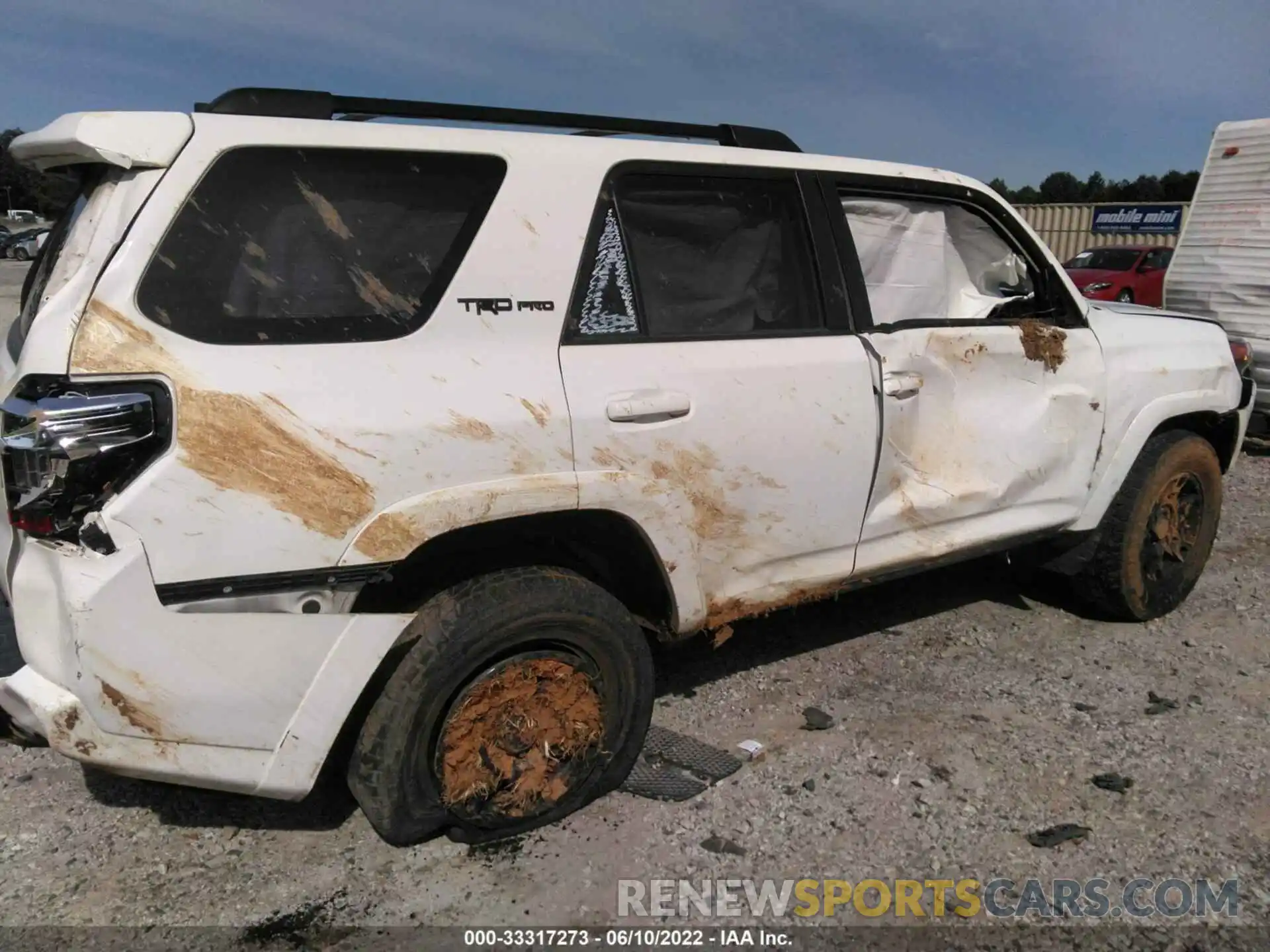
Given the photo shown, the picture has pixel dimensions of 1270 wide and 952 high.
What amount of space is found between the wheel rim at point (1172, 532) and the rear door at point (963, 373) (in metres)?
0.63

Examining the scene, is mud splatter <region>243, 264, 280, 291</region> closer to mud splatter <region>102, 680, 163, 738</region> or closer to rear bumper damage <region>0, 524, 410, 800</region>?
rear bumper damage <region>0, 524, 410, 800</region>

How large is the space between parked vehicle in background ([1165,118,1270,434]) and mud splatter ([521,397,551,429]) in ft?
24.5

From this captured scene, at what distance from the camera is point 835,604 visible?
4672 mm

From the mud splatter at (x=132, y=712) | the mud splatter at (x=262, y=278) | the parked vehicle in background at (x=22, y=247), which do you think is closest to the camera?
the mud splatter at (x=132, y=712)

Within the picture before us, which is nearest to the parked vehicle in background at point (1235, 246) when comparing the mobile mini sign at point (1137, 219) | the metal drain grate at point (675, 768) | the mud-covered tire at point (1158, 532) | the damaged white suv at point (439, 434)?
the mud-covered tire at point (1158, 532)

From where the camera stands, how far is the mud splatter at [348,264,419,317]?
2428 mm

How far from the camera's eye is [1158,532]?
442 centimetres

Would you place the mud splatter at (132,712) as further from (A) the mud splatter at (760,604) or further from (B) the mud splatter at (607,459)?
(A) the mud splatter at (760,604)

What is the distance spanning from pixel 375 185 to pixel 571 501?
96 cm

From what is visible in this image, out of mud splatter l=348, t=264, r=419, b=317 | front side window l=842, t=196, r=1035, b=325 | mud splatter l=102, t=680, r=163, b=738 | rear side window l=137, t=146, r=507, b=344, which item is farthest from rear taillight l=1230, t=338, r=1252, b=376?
mud splatter l=102, t=680, r=163, b=738

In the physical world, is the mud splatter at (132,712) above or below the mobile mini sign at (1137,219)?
below

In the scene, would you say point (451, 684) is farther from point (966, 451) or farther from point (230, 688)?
point (966, 451)

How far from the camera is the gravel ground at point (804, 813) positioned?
2627 mm


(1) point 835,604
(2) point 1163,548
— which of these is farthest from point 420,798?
(2) point 1163,548
